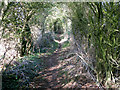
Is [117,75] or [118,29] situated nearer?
[118,29]

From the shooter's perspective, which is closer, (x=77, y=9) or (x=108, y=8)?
(x=108, y=8)

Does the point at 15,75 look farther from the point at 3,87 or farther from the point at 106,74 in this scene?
the point at 106,74

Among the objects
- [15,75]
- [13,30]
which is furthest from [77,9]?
[15,75]

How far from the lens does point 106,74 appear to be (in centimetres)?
340

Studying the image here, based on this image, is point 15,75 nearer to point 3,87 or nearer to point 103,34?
point 3,87

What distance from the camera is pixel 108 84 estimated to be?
3410mm

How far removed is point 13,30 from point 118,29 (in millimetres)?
4329

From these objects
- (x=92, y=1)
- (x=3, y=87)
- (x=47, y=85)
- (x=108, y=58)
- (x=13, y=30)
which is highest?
(x=92, y=1)

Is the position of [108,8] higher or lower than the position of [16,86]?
higher

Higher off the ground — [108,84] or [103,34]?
[103,34]

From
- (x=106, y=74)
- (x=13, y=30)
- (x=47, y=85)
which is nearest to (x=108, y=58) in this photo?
(x=106, y=74)

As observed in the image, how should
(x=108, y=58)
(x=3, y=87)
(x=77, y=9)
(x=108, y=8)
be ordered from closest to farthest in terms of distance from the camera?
1. (x=108, y=8)
2. (x=108, y=58)
3. (x=3, y=87)
4. (x=77, y=9)

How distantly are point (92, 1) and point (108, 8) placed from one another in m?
0.52

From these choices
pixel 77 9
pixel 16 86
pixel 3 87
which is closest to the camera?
pixel 3 87
